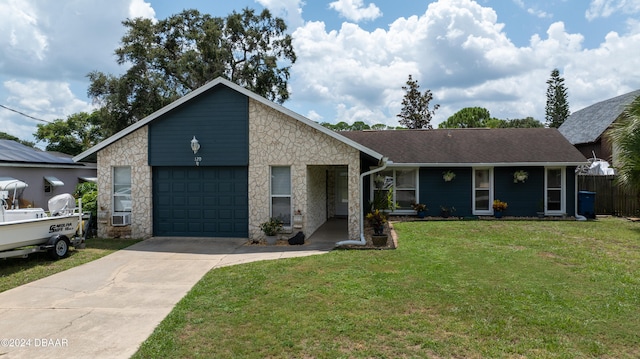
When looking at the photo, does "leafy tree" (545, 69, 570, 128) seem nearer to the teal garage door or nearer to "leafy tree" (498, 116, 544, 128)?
"leafy tree" (498, 116, 544, 128)

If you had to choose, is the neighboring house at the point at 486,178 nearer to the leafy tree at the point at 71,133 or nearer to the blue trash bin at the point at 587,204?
the blue trash bin at the point at 587,204

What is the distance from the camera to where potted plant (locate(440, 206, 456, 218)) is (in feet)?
51.3

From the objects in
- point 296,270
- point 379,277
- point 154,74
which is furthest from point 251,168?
point 154,74

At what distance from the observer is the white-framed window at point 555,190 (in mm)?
15609

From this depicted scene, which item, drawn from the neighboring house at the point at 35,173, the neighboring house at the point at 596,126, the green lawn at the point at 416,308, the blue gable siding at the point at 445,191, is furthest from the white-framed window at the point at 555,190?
the neighboring house at the point at 35,173

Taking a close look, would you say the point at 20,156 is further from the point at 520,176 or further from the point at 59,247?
the point at 520,176

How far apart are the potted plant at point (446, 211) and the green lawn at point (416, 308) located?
6.45 metres

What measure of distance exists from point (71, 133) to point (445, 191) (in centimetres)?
3964

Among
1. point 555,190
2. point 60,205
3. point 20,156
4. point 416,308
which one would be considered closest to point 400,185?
point 555,190

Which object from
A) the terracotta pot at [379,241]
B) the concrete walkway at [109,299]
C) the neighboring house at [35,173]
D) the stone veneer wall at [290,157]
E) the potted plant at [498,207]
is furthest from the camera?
the potted plant at [498,207]

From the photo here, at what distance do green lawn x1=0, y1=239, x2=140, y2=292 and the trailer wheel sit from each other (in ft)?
0.41

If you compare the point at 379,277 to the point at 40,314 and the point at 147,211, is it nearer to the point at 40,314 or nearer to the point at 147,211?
the point at 40,314

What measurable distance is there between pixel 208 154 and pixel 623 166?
13.6 meters

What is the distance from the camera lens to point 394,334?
4480mm
